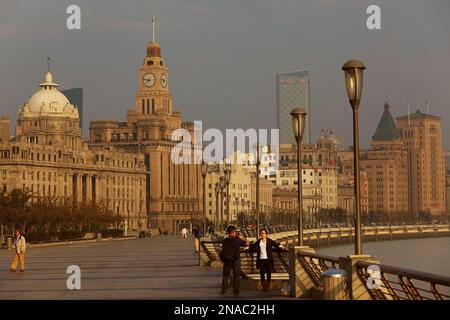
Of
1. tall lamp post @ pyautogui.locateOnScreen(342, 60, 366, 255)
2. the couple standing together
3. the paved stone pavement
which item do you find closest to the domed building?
the paved stone pavement

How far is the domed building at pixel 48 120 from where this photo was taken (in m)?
180

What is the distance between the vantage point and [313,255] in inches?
1033

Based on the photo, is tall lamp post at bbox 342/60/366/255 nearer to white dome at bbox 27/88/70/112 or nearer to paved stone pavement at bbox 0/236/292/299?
paved stone pavement at bbox 0/236/292/299

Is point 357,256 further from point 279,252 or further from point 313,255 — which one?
point 279,252

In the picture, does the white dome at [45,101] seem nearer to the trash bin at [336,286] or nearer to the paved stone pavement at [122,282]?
the paved stone pavement at [122,282]

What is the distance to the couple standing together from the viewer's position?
27.9m

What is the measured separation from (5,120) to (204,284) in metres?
143

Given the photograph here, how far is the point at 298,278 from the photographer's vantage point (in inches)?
1051

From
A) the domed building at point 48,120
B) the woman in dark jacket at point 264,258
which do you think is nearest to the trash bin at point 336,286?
the woman in dark jacket at point 264,258

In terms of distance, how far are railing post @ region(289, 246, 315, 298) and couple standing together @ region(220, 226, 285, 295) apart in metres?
1.37

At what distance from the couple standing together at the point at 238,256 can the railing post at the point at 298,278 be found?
137 centimetres

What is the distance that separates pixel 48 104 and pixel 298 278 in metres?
160

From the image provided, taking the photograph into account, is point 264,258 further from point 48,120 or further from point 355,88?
point 48,120
